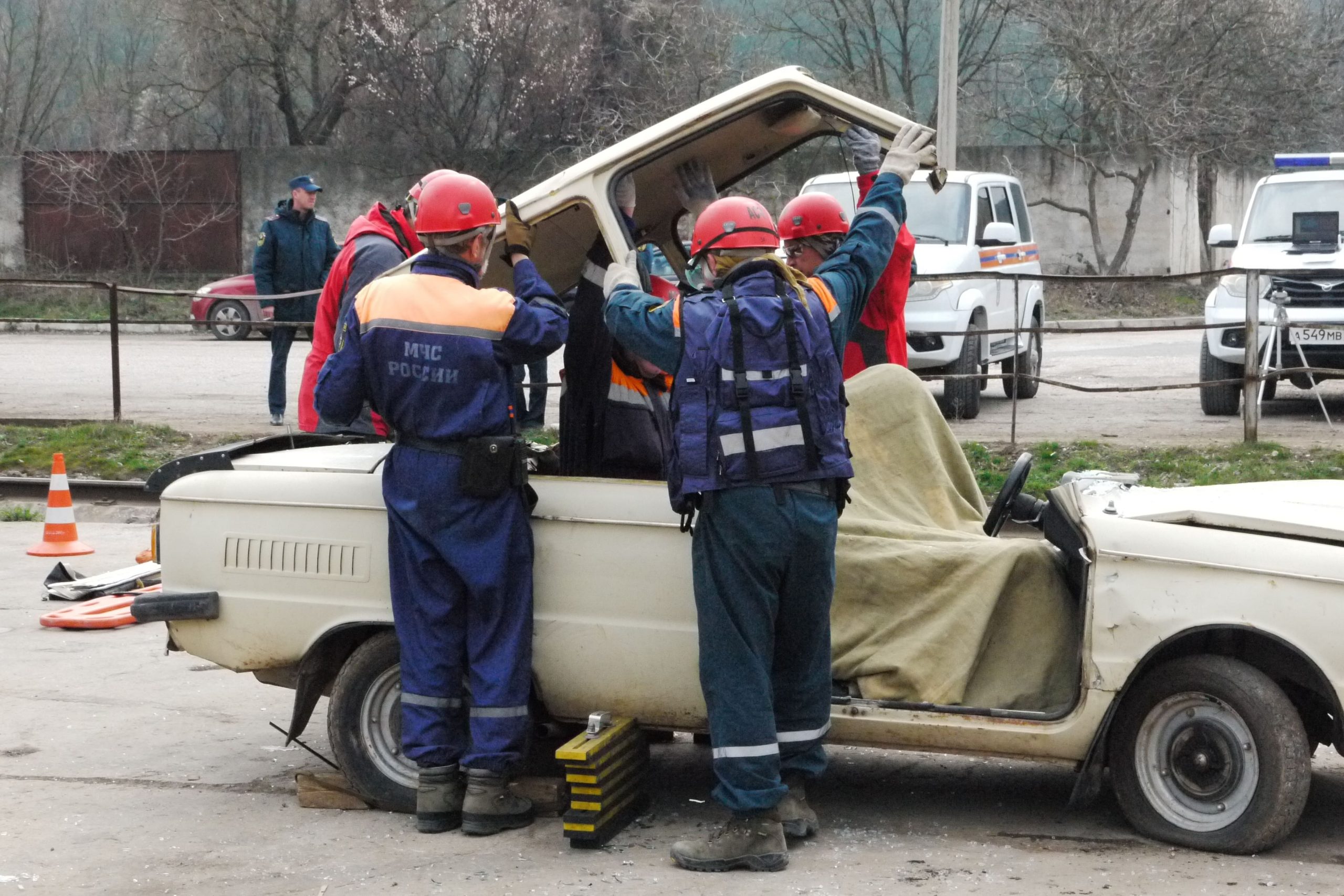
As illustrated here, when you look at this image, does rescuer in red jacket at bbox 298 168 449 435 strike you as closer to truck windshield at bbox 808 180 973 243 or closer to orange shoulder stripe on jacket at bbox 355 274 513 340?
orange shoulder stripe on jacket at bbox 355 274 513 340

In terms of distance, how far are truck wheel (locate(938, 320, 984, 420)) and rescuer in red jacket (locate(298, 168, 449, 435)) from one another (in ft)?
24.2

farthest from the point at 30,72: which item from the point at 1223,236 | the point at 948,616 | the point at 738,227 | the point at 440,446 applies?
the point at 948,616

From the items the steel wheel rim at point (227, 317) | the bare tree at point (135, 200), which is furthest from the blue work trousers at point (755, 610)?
the bare tree at point (135, 200)

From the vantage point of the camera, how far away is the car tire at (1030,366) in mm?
14438

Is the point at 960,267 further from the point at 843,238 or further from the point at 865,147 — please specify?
the point at 865,147

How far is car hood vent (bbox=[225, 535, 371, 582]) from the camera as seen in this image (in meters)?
4.97

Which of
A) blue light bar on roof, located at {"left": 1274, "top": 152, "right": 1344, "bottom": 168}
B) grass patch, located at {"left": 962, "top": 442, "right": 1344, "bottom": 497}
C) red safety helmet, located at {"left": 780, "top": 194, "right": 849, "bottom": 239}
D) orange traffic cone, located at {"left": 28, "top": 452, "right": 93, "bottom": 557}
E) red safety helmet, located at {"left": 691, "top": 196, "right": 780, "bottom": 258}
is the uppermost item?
blue light bar on roof, located at {"left": 1274, "top": 152, "right": 1344, "bottom": 168}

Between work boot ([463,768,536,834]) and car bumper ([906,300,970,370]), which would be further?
car bumper ([906,300,970,370])

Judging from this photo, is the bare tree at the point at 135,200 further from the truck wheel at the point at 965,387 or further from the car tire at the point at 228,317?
the truck wheel at the point at 965,387

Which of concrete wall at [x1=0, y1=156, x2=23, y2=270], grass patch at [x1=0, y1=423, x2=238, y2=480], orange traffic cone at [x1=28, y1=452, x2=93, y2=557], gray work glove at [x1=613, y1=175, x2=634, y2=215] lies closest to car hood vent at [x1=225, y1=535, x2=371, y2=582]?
gray work glove at [x1=613, y1=175, x2=634, y2=215]

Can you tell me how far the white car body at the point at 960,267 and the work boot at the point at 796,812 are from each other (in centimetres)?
790

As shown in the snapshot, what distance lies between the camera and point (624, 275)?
4688 millimetres

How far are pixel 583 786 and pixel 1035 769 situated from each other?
1704 millimetres

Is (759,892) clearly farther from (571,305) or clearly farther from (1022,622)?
(571,305)
